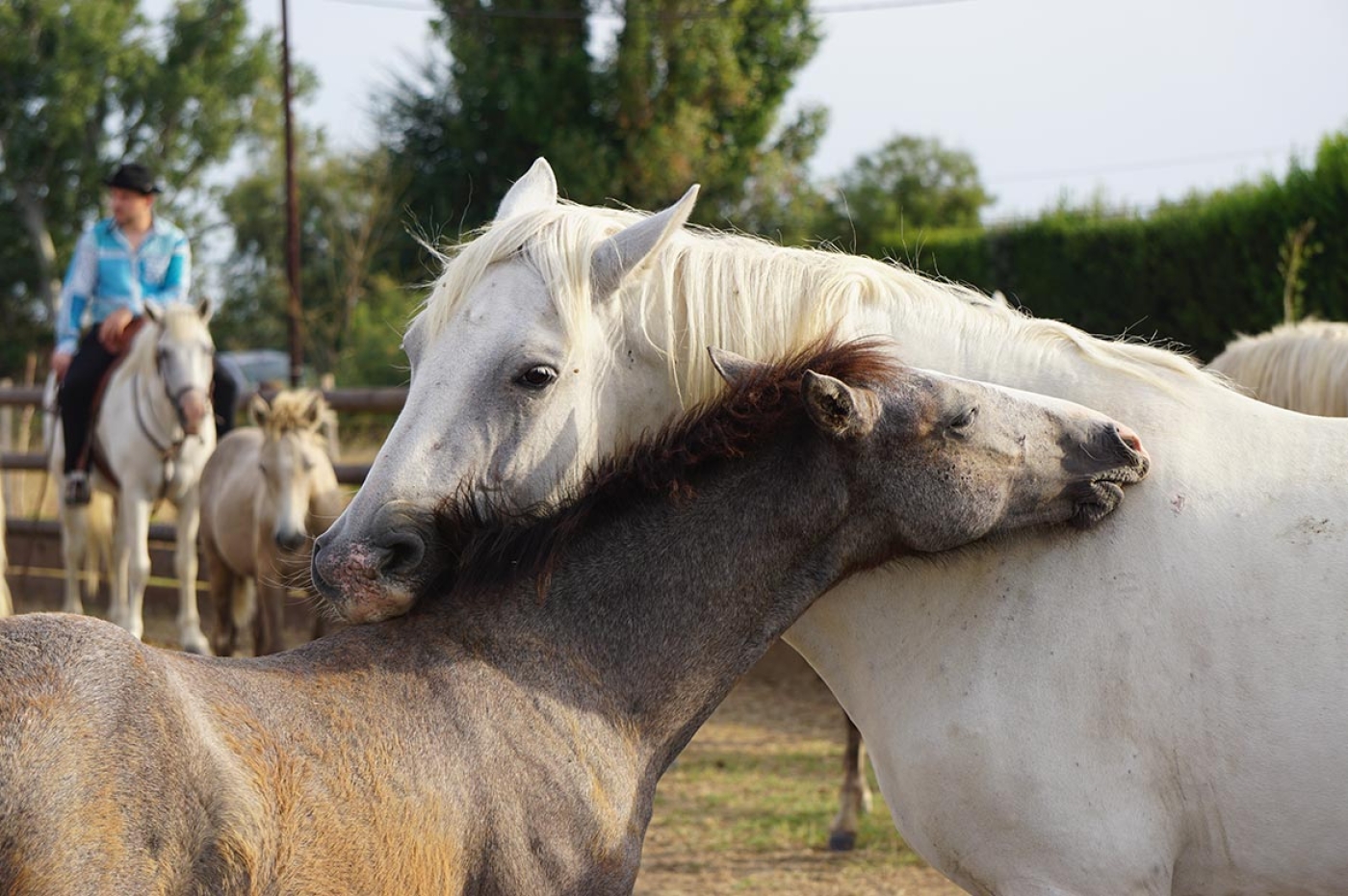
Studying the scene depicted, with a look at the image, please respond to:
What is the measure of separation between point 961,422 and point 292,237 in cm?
1235

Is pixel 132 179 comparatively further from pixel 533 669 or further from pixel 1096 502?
pixel 1096 502

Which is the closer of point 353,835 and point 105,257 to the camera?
point 353,835

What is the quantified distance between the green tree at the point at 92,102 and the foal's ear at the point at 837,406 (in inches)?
1240

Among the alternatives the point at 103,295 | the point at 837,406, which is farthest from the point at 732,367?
the point at 103,295

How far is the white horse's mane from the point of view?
2617 millimetres

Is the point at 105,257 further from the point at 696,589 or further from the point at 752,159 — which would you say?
the point at 752,159

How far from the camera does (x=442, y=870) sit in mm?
1974

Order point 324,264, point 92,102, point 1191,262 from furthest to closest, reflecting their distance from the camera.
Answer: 1. point 92,102
2. point 324,264
3. point 1191,262

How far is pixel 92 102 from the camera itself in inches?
1193

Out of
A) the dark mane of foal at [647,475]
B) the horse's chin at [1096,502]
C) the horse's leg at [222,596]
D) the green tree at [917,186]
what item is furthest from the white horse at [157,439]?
the green tree at [917,186]

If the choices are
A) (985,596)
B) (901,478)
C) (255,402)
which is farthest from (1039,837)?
(255,402)

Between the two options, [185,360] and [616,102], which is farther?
[616,102]

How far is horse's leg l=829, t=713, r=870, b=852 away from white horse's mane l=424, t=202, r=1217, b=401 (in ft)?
9.65

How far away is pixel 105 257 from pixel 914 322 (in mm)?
6715
